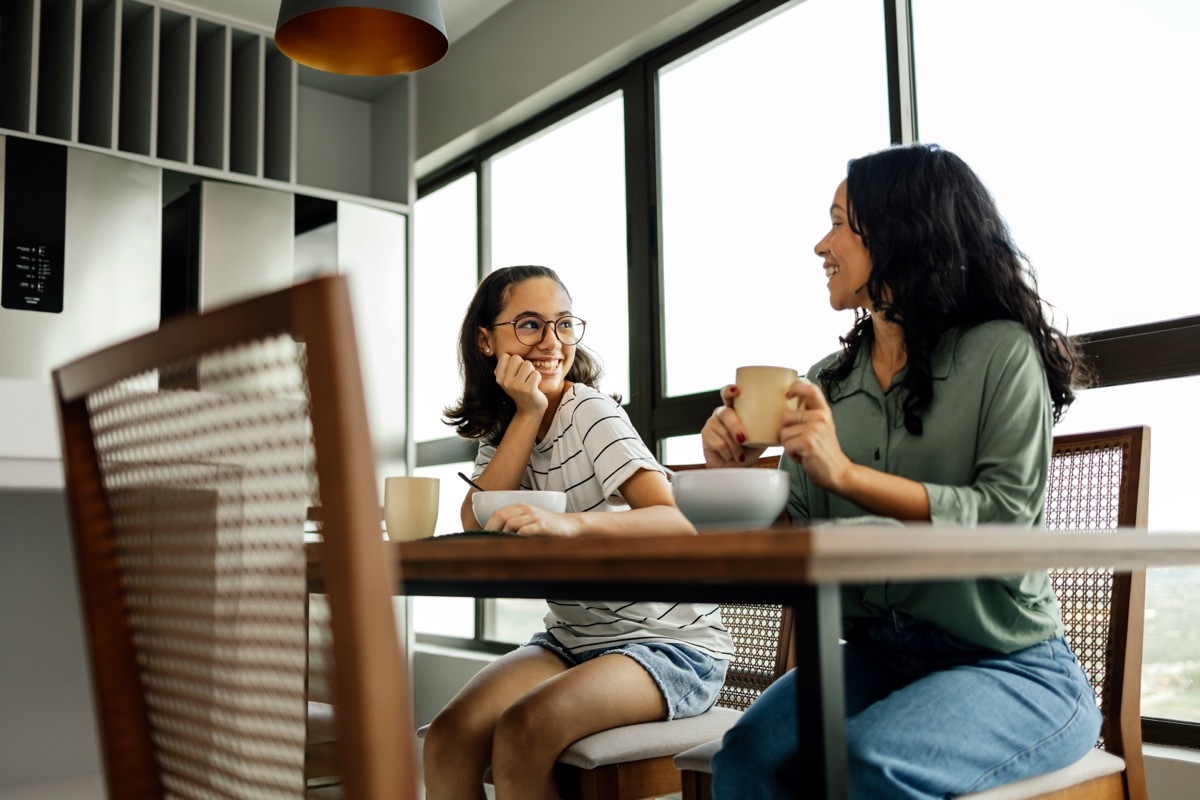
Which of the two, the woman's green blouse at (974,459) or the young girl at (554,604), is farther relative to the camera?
the young girl at (554,604)

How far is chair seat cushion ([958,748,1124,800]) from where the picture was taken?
1.07m

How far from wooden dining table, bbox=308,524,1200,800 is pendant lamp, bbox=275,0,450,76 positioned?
55.6 inches

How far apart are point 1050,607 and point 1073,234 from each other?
4.14ft

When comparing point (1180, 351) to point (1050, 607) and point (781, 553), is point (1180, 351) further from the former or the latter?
point (781, 553)

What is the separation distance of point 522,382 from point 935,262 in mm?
722

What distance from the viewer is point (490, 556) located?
779 millimetres

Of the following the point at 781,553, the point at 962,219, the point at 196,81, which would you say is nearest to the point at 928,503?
the point at 962,219

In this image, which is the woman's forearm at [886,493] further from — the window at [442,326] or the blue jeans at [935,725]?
the window at [442,326]

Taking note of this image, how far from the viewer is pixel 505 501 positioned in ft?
4.02

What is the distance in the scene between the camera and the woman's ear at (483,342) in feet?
6.69

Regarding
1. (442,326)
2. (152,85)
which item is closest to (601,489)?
(152,85)

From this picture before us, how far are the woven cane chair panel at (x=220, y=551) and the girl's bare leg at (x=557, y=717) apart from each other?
0.65 metres

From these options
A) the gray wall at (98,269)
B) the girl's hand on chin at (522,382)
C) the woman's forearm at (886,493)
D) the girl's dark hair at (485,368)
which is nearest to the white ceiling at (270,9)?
the gray wall at (98,269)

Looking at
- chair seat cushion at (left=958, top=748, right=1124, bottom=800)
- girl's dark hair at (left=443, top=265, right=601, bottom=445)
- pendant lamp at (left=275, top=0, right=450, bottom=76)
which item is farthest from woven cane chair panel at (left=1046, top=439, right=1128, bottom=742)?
pendant lamp at (left=275, top=0, right=450, bottom=76)
